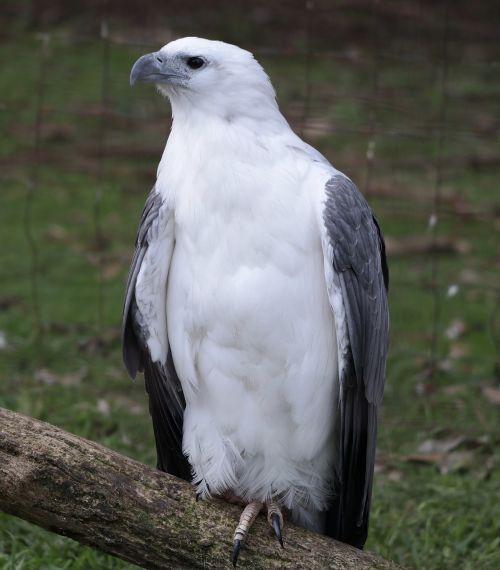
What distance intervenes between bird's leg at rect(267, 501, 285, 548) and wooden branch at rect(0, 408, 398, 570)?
28 millimetres

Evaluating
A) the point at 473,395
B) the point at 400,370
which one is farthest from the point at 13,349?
the point at 473,395

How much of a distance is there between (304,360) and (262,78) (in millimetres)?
981

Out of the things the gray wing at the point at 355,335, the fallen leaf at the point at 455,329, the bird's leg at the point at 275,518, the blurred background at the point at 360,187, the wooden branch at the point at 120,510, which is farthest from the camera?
the fallen leaf at the point at 455,329

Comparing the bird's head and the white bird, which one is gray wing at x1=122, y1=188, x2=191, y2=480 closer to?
the white bird

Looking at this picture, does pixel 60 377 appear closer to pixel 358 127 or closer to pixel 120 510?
pixel 120 510

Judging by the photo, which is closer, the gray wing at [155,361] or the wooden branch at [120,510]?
the wooden branch at [120,510]

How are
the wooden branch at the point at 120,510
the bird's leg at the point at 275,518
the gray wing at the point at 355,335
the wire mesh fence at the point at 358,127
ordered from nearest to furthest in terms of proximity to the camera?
the wooden branch at the point at 120,510, the gray wing at the point at 355,335, the bird's leg at the point at 275,518, the wire mesh fence at the point at 358,127

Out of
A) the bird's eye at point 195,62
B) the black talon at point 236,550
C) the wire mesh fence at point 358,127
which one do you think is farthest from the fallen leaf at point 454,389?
the bird's eye at point 195,62

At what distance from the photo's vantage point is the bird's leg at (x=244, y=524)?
137 inches

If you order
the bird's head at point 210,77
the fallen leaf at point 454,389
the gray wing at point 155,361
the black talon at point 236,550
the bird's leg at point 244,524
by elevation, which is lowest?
the fallen leaf at point 454,389

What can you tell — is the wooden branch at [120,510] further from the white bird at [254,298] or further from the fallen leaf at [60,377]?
the fallen leaf at [60,377]

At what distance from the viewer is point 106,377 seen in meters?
6.16

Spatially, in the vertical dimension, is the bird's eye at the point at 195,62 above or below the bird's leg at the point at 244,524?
above

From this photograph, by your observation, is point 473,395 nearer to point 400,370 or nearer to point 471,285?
point 400,370
